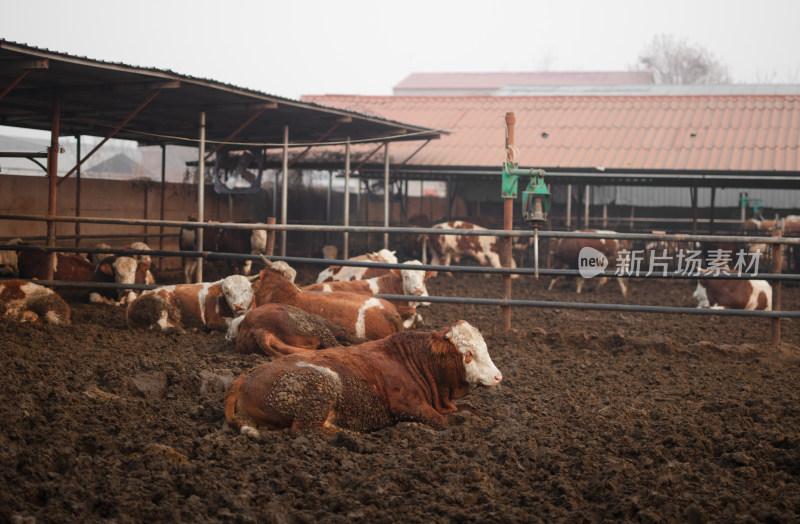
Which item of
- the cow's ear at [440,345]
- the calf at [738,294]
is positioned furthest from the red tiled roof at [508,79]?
the cow's ear at [440,345]

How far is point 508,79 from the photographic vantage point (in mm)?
63969

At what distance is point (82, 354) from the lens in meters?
6.38

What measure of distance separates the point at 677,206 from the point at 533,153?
31.4 ft

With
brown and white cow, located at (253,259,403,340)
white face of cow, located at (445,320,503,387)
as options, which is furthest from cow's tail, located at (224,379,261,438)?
brown and white cow, located at (253,259,403,340)

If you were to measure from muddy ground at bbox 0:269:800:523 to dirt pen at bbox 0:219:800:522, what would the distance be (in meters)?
0.01

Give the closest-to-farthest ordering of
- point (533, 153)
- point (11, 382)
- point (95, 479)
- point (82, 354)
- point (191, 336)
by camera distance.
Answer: point (95, 479)
point (11, 382)
point (82, 354)
point (191, 336)
point (533, 153)

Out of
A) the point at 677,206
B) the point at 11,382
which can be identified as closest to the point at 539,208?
the point at 11,382

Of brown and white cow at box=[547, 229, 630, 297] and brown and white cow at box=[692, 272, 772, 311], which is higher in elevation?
brown and white cow at box=[547, 229, 630, 297]

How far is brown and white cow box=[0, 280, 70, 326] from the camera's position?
7.94m

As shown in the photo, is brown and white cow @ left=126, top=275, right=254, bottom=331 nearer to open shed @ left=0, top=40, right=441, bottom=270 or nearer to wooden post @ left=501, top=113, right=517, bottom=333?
open shed @ left=0, top=40, right=441, bottom=270

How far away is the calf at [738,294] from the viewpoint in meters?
11.0

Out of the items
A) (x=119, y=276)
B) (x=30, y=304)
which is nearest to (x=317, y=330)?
(x=30, y=304)

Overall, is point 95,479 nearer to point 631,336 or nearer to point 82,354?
point 82,354

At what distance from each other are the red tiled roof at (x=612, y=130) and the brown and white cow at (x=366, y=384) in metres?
12.0
